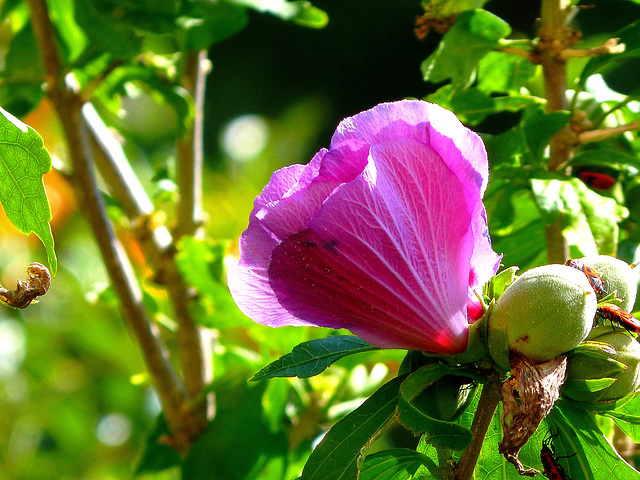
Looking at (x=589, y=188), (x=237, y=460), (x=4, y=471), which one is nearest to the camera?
(x=589, y=188)

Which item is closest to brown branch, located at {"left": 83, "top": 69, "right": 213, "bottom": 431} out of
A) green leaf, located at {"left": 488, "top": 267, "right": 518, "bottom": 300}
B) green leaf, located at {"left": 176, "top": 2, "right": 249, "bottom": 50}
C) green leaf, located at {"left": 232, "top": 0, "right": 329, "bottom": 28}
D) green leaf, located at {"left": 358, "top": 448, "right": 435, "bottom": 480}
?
green leaf, located at {"left": 176, "top": 2, "right": 249, "bottom": 50}

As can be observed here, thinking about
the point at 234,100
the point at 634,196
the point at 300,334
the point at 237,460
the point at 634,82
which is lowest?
the point at 234,100

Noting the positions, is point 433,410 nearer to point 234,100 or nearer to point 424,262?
point 424,262

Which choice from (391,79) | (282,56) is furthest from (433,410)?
(282,56)

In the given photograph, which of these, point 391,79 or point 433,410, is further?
point 391,79

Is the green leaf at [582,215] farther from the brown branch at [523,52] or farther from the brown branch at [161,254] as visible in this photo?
the brown branch at [161,254]

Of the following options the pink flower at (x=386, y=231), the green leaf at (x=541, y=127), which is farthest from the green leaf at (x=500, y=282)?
the green leaf at (x=541, y=127)

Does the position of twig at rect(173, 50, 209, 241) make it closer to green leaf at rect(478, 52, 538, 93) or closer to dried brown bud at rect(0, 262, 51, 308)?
green leaf at rect(478, 52, 538, 93)
